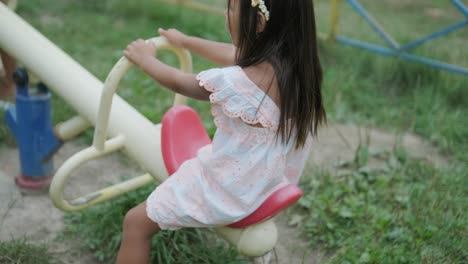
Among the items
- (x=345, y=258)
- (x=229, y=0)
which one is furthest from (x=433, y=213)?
(x=229, y=0)

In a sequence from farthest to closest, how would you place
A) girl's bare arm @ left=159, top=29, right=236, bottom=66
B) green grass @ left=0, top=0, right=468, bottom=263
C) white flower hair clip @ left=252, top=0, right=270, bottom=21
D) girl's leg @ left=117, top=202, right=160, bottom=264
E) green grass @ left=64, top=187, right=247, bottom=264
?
green grass @ left=0, top=0, right=468, bottom=263 < green grass @ left=64, top=187, right=247, bottom=264 < girl's bare arm @ left=159, top=29, right=236, bottom=66 < girl's leg @ left=117, top=202, right=160, bottom=264 < white flower hair clip @ left=252, top=0, right=270, bottom=21

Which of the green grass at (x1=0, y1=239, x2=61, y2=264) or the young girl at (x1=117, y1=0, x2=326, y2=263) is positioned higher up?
the young girl at (x1=117, y1=0, x2=326, y2=263)

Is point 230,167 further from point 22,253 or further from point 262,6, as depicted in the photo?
point 22,253

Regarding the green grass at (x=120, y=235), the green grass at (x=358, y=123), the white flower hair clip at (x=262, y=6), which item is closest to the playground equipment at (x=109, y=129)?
the green grass at (x=120, y=235)

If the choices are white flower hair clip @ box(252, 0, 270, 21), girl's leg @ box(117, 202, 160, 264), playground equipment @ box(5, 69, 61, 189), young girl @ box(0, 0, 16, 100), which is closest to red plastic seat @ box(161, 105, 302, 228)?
girl's leg @ box(117, 202, 160, 264)

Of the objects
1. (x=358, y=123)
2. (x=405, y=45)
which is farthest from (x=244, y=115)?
(x=405, y=45)

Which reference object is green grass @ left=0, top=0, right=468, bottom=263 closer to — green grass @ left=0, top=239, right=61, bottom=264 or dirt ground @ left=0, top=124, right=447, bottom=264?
dirt ground @ left=0, top=124, right=447, bottom=264

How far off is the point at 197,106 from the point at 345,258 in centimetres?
129

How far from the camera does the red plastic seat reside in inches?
62.6

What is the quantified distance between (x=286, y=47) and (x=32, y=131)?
111 centimetres

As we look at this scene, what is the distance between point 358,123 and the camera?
3.05 m

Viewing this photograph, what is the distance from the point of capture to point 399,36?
3.98 metres

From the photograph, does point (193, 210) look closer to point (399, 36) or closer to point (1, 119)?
point (1, 119)

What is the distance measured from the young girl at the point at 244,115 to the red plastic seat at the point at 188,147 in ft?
0.11
